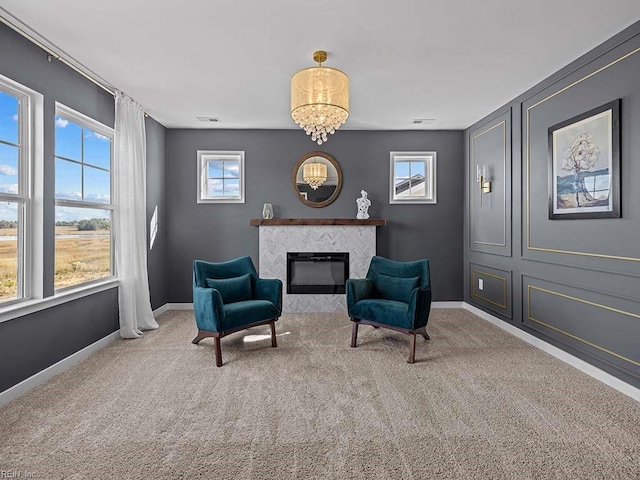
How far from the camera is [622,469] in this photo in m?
1.82

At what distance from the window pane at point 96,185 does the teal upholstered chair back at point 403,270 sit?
2.95 m

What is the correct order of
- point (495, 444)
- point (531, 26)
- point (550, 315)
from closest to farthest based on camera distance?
1. point (495, 444)
2. point (531, 26)
3. point (550, 315)

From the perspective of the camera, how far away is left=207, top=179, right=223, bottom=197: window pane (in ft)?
17.8

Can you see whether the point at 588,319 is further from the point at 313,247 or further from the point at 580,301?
the point at 313,247

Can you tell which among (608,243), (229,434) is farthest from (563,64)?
(229,434)

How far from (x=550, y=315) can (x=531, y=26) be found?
248cm

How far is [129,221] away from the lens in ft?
13.0

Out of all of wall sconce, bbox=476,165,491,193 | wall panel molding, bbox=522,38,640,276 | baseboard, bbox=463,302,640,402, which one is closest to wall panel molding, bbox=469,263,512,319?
baseboard, bbox=463,302,640,402

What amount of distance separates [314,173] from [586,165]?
3279mm

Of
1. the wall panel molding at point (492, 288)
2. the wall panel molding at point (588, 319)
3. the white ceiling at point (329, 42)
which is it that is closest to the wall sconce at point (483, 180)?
the white ceiling at point (329, 42)

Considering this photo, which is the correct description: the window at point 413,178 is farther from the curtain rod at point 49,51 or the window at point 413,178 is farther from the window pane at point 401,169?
the curtain rod at point 49,51

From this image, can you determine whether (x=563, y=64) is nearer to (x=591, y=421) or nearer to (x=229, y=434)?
(x=591, y=421)

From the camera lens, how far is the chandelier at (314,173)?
539 cm

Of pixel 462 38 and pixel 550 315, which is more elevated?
pixel 462 38
